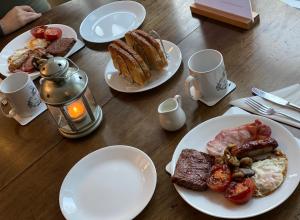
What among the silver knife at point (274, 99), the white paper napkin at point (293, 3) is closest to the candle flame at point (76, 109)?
the silver knife at point (274, 99)

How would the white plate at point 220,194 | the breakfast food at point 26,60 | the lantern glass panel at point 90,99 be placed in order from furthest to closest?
1. the breakfast food at point 26,60
2. the lantern glass panel at point 90,99
3. the white plate at point 220,194

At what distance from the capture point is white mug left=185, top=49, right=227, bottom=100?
108 centimetres

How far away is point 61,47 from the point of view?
59.7 inches

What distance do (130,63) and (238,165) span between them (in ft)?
1.67

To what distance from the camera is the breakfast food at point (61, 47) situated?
1504 mm

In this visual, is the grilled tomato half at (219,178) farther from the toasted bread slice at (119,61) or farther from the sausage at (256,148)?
the toasted bread slice at (119,61)

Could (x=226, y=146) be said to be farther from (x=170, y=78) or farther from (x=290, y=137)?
(x=170, y=78)

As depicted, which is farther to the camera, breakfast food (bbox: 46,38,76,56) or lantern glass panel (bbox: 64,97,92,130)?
breakfast food (bbox: 46,38,76,56)

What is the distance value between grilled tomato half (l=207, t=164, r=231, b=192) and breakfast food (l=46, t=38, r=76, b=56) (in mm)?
850

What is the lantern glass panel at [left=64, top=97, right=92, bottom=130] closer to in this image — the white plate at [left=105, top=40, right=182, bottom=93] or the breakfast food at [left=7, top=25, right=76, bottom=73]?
the white plate at [left=105, top=40, right=182, bottom=93]

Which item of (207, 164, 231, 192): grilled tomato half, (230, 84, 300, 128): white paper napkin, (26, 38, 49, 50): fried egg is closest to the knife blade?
(26, 38, 49, 50): fried egg

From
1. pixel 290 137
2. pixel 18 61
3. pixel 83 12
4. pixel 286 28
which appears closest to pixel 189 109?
pixel 290 137

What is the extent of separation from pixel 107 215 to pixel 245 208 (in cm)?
33

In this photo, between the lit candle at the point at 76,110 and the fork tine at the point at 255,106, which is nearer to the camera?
the fork tine at the point at 255,106
